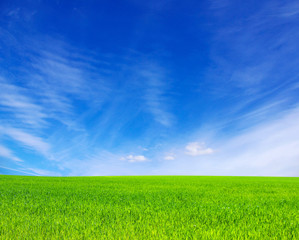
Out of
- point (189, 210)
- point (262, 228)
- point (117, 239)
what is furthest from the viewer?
point (189, 210)

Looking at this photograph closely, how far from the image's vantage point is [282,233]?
16.6 ft

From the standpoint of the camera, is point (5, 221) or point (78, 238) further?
point (5, 221)

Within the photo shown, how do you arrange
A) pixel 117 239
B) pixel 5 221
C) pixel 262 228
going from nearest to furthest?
pixel 117 239, pixel 262 228, pixel 5 221

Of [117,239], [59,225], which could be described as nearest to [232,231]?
[117,239]

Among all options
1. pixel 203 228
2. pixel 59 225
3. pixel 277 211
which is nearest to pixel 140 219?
pixel 203 228

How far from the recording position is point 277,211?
7.07 meters

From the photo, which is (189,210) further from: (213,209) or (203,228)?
(203,228)

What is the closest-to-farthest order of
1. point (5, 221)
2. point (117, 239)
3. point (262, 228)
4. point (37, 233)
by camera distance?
point (117, 239), point (37, 233), point (262, 228), point (5, 221)

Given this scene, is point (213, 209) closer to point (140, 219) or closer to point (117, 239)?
point (140, 219)

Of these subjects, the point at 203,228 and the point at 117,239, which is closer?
the point at 117,239

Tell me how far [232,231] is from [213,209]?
2235mm

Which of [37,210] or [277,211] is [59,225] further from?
[277,211]

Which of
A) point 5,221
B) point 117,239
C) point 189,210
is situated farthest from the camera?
point 189,210

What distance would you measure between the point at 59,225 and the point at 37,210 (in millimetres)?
2266
